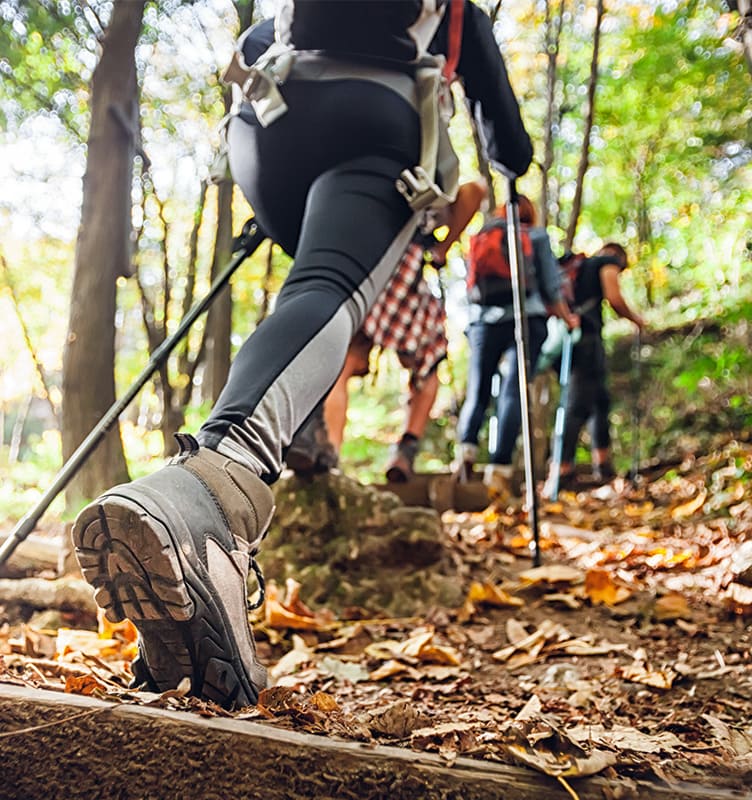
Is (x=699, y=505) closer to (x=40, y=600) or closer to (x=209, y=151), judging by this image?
(x=40, y=600)

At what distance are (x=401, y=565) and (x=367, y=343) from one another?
115cm

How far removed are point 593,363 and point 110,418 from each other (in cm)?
543

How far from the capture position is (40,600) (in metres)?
2.22

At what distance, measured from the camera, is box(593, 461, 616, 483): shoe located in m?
6.74

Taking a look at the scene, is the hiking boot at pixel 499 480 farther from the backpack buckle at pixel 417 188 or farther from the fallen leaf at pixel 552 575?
the backpack buckle at pixel 417 188

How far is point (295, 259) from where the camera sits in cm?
158

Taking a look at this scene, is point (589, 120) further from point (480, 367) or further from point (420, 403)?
point (420, 403)

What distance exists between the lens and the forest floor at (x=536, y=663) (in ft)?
2.98

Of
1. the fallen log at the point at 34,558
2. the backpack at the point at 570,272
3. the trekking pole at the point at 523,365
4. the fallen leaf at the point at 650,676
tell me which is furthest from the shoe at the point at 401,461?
the backpack at the point at 570,272

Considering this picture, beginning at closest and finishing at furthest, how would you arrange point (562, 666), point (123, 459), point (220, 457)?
point (220, 457), point (562, 666), point (123, 459)

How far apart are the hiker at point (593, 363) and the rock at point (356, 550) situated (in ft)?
13.3

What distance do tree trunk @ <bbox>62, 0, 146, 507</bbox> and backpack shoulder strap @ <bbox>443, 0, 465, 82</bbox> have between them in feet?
11.9

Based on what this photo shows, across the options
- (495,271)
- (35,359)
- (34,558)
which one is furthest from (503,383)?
(35,359)

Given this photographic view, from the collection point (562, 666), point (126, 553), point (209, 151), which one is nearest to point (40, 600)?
point (126, 553)
